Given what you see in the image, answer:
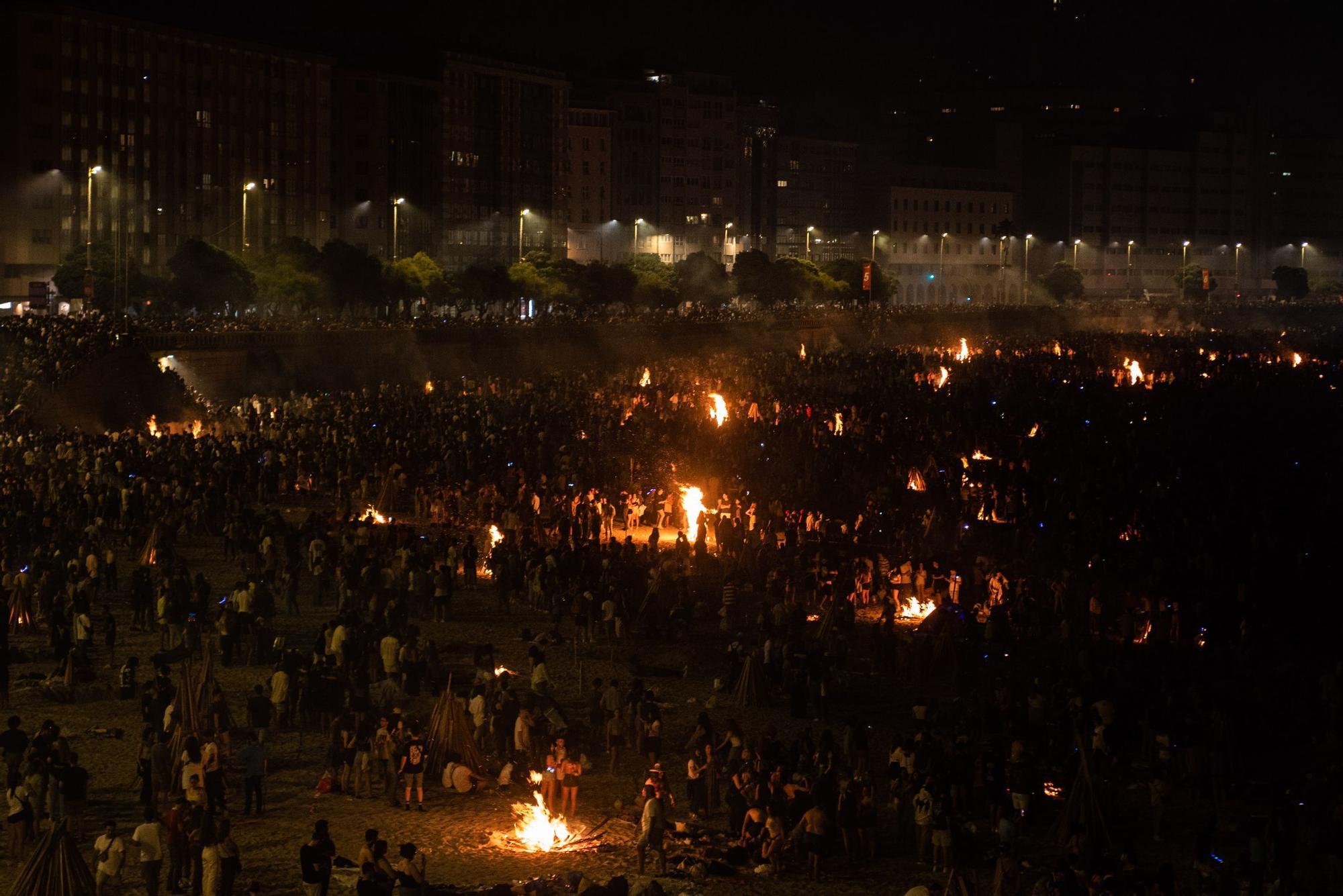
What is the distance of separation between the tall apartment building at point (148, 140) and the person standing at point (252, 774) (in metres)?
61.8

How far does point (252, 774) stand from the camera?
15.7 meters

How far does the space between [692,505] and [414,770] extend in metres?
17.3

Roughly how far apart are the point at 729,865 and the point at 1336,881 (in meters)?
5.00

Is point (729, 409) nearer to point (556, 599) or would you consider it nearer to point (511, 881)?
point (556, 599)

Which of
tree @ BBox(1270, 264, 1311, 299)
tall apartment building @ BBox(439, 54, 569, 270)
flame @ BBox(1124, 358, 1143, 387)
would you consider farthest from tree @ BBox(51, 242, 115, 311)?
tree @ BBox(1270, 264, 1311, 299)

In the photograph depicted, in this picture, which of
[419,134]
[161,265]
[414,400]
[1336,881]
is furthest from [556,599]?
[419,134]

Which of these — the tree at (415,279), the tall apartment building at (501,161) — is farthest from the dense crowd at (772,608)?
the tall apartment building at (501,161)

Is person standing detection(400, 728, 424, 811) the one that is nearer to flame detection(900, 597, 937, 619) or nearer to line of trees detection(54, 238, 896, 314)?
flame detection(900, 597, 937, 619)

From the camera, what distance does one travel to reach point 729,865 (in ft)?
49.2

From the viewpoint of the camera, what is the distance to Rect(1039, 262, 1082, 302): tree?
13925 centimetres

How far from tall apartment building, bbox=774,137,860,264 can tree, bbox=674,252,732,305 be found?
39122mm

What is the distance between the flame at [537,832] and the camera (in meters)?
15.6

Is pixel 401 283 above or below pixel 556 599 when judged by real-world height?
above

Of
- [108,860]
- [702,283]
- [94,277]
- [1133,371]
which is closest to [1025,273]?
[702,283]
